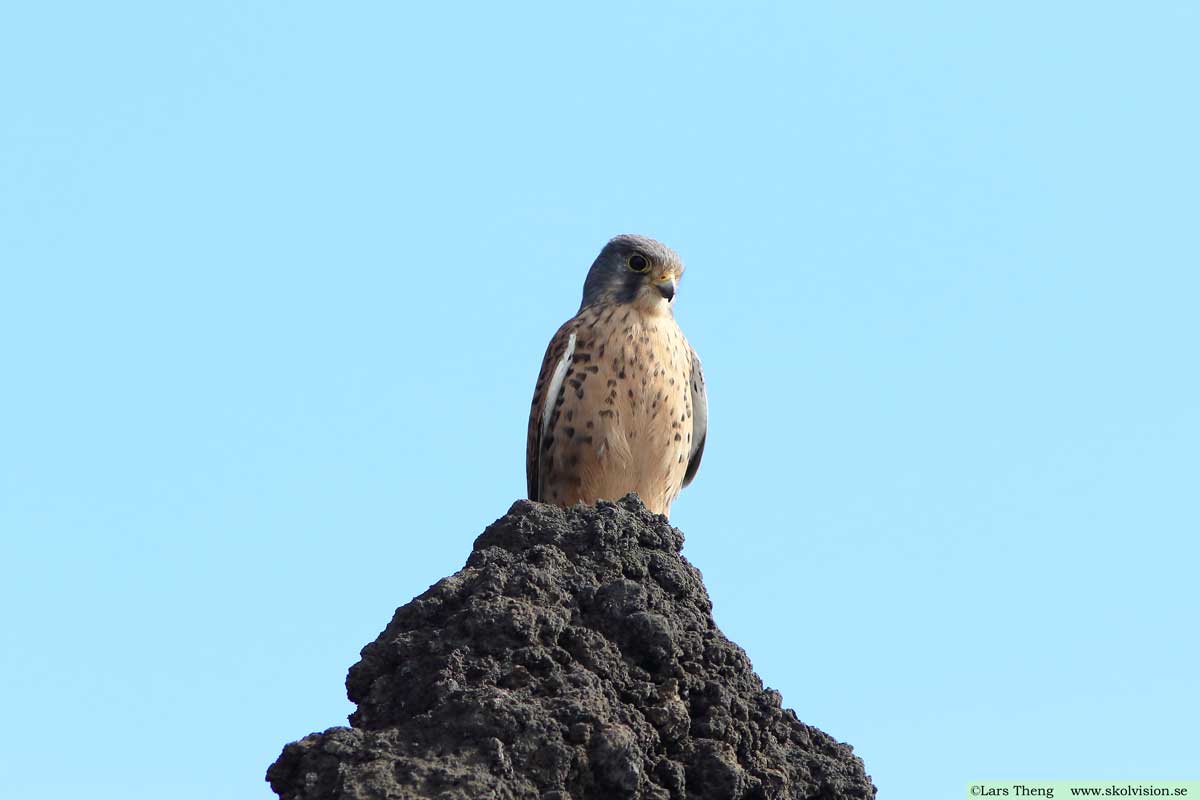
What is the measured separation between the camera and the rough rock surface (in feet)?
18.1

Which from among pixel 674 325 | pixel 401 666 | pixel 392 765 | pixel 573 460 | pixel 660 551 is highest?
pixel 674 325

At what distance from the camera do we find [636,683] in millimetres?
6086

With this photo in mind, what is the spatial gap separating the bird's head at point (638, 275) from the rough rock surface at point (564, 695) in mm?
2706

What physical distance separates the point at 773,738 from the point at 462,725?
129cm

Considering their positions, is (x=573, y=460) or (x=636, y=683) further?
(x=573, y=460)

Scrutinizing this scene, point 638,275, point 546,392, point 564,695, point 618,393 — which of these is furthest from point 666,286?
point 564,695

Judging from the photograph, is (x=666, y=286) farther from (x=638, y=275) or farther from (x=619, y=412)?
(x=619, y=412)

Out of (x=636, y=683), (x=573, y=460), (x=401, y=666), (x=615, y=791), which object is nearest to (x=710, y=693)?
(x=636, y=683)

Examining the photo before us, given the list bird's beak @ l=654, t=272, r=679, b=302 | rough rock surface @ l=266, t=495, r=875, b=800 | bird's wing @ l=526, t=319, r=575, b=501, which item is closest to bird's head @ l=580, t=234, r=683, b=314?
bird's beak @ l=654, t=272, r=679, b=302

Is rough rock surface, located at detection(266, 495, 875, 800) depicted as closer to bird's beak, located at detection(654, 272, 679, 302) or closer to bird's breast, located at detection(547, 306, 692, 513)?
bird's breast, located at detection(547, 306, 692, 513)

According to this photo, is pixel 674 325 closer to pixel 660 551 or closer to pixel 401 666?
pixel 660 551

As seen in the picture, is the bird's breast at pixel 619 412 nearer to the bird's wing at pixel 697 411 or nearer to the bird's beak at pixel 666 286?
the bird's beak at pixel 666 286

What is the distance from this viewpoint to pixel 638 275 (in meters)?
9.38

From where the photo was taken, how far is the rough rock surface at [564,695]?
5531 mm
